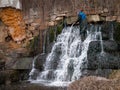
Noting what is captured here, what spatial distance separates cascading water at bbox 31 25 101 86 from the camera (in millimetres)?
14000

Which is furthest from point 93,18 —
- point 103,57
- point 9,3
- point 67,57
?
point 9,3

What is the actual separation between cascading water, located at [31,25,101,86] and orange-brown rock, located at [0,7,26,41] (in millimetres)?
3030

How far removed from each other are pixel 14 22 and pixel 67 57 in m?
5.29

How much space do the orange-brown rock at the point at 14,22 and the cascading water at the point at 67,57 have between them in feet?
9.94

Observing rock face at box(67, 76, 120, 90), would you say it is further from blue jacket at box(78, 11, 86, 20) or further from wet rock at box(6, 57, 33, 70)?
blue jacket at box(78, 11, 86, 20)

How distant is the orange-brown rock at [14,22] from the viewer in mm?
18722

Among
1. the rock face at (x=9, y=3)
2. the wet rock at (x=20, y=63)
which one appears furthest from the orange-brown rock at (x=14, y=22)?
the wet rock at (x=20, y=63)

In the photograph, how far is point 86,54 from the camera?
14.5m

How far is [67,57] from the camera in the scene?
15.3m

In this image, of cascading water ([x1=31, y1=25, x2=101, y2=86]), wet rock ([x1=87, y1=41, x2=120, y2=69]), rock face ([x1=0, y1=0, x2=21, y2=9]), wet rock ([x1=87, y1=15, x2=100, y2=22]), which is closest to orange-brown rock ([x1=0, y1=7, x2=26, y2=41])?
A: rock face ([x1=0, y1=0, x2=21, y2=9])

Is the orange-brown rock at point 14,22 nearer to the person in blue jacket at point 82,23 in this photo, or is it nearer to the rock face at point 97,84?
the person in blue jacket at point 82,23

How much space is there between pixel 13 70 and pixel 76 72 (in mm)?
3489

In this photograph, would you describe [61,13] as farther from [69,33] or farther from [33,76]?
[33,76]

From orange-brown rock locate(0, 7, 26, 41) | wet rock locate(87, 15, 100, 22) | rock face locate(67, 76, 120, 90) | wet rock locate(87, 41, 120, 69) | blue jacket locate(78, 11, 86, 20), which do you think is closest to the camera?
rock face locate(67, 76, 120, 90)
